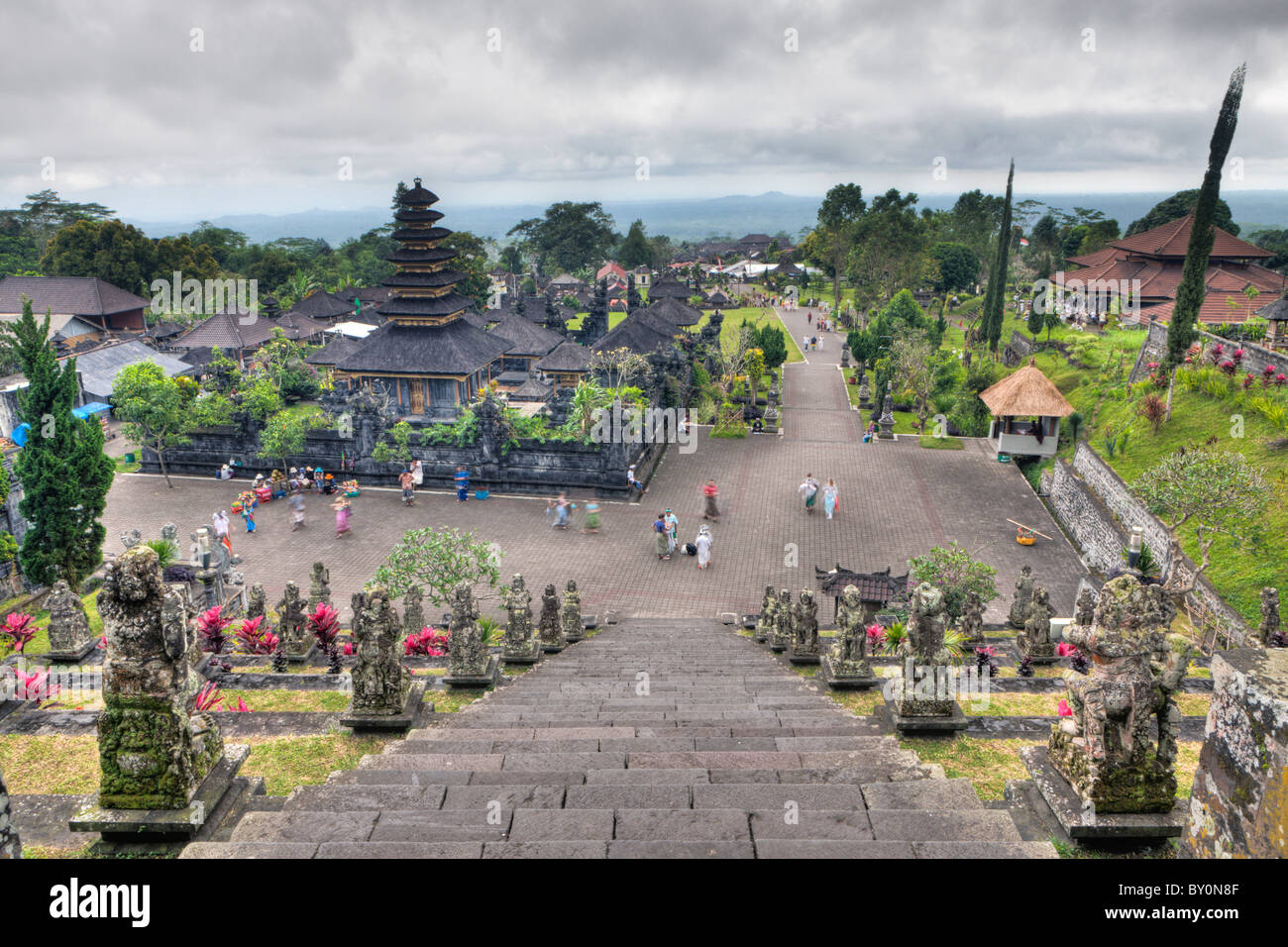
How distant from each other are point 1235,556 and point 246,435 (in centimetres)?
2869

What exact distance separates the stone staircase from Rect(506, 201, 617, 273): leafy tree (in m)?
88.3

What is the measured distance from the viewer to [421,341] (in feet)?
109

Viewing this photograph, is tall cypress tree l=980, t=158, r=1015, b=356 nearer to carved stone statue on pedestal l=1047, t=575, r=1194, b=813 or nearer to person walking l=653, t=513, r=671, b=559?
person walking l=653, t=513, r=671, b=559

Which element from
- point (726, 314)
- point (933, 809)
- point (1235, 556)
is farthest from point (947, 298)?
point (933, 809)

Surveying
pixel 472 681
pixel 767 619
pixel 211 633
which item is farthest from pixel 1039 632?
pixel 211 633

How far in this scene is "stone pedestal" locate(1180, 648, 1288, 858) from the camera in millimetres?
3205

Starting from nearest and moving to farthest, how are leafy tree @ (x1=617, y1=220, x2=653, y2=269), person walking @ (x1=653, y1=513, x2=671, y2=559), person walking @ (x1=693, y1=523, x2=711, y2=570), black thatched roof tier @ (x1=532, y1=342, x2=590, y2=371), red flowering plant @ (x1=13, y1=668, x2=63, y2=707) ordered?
1. red flowering plant @ (x1=13, y1=668, x2=63, y2=707)
2. person walking @ (x1=693, y1=523, x2=711, y2=570)
3. person walking @ (x1=653, y1=513, x2=671, y2=559)
4. black thatched roof tier @ (x1=532, y1=342, x2=590, y2=371)
5. leafy tree @ (x1=617, y1=220, x2=653, y2=269)

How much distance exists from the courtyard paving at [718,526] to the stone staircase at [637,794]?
344 inches

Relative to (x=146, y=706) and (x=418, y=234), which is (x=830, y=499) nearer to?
(x=146, y=706)

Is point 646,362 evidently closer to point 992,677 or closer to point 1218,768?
point 992,677

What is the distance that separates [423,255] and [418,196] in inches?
99.0

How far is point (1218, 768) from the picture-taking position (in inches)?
138

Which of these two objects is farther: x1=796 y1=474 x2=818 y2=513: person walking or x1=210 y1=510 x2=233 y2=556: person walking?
x1=796 y1=474 x2=818 y2=513: person walking

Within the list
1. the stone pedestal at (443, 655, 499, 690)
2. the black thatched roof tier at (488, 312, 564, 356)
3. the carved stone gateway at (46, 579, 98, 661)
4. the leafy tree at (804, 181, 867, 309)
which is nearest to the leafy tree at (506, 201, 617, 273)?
the leafy tree at (804, 181, 867, 309)
